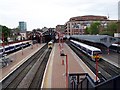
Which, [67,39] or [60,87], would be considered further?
[67,39]

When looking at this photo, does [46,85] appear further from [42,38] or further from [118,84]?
[42,38]

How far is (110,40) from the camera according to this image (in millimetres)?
54562

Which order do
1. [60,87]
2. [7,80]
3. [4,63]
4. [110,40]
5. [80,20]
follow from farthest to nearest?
[80,20] → [110,40] → [4,63] → [7,80] → [60,87]

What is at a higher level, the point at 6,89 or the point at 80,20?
the point at 80,20

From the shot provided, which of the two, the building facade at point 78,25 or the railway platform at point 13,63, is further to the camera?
the building facade at point 78,25

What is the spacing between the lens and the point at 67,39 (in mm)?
137250

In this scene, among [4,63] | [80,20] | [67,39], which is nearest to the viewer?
[4,63]

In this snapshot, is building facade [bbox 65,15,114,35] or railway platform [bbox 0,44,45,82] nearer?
railway platform [bbox 0,44,45,82]

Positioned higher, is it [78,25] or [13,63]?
[78,25]

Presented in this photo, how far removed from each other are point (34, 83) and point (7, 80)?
140 inches

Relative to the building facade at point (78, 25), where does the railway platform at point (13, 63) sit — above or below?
below

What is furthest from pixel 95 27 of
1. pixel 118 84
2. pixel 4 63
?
pixel 118 84

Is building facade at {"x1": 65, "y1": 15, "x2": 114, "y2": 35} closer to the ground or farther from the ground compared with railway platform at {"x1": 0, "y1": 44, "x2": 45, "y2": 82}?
farther from the ground

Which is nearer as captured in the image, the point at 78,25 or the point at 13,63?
the point at 13,63
